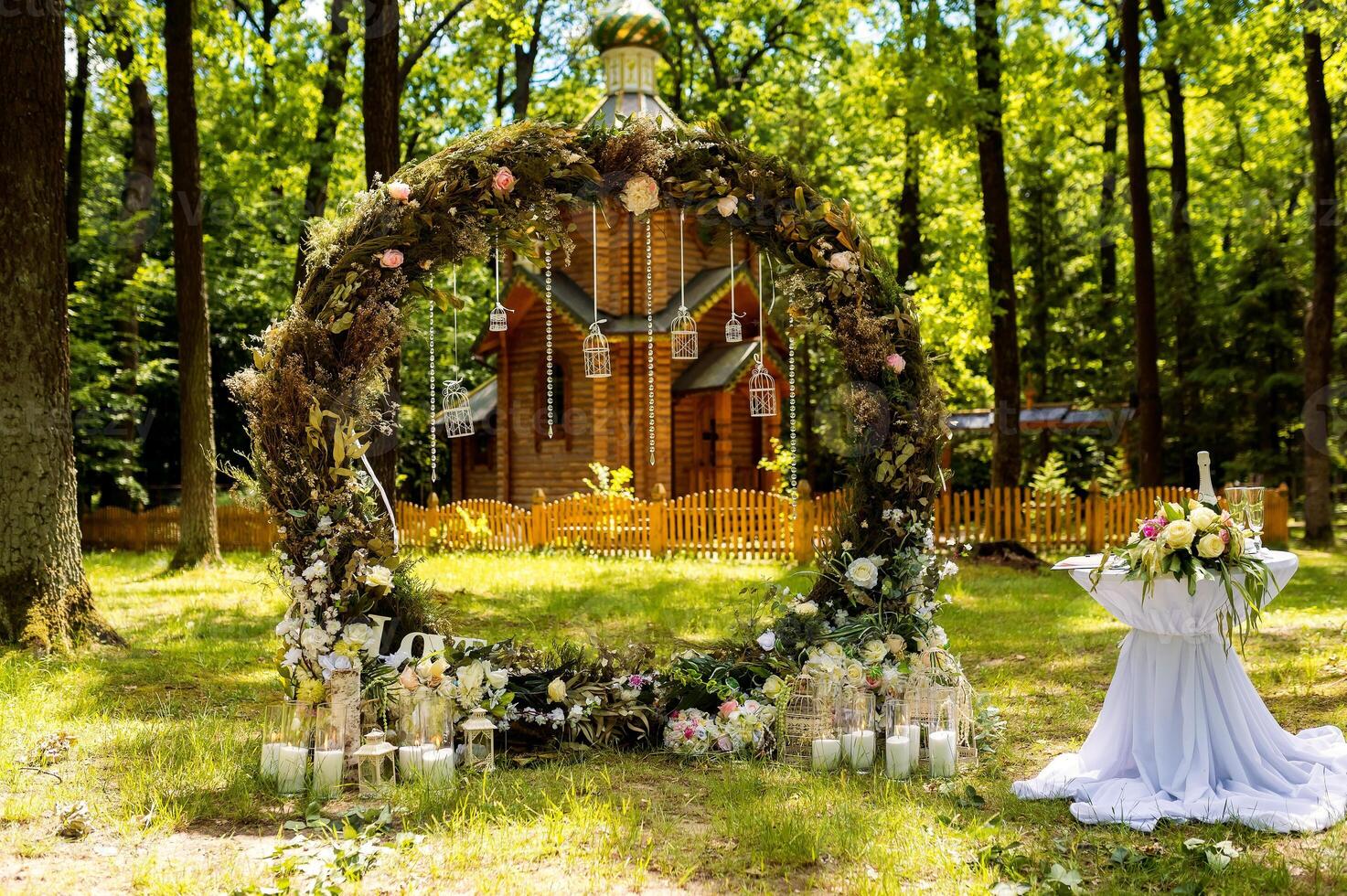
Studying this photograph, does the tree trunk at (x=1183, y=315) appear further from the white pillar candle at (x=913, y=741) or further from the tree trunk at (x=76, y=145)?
the tree trunk at (x=76, y=145)

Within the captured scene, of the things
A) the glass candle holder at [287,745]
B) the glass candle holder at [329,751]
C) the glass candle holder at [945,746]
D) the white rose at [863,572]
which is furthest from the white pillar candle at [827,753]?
the glass candle holder at [287,745]

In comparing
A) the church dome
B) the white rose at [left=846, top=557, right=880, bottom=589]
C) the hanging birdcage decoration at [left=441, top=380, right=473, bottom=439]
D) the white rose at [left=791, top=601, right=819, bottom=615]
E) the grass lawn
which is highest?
the church dome

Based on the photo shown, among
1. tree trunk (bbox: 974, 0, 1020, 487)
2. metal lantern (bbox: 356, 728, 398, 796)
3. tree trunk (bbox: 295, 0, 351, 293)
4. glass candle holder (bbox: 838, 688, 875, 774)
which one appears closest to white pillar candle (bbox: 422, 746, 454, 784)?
metal lantern (bbox: 356, 728, 398, 796)

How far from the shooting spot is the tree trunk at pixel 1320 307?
16594mm

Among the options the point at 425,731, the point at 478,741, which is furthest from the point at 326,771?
the point at 478,741

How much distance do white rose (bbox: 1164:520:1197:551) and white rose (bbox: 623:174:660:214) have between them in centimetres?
315

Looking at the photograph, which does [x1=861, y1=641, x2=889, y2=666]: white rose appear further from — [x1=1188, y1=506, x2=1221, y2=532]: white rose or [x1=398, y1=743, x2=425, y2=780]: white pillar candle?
[x1=398, y1=743, x2=425, y2=780]: white pillar candle

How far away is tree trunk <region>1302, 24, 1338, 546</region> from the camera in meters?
16.6

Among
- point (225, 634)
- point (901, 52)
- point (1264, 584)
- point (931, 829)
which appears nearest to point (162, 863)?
point (931, 829)

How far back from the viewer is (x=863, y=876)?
156 inches

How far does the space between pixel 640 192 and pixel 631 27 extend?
51.8 ft

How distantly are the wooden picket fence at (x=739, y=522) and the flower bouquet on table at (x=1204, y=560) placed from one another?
986 cm

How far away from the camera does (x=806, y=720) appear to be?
575 cm

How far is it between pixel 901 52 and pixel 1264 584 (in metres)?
14.7
